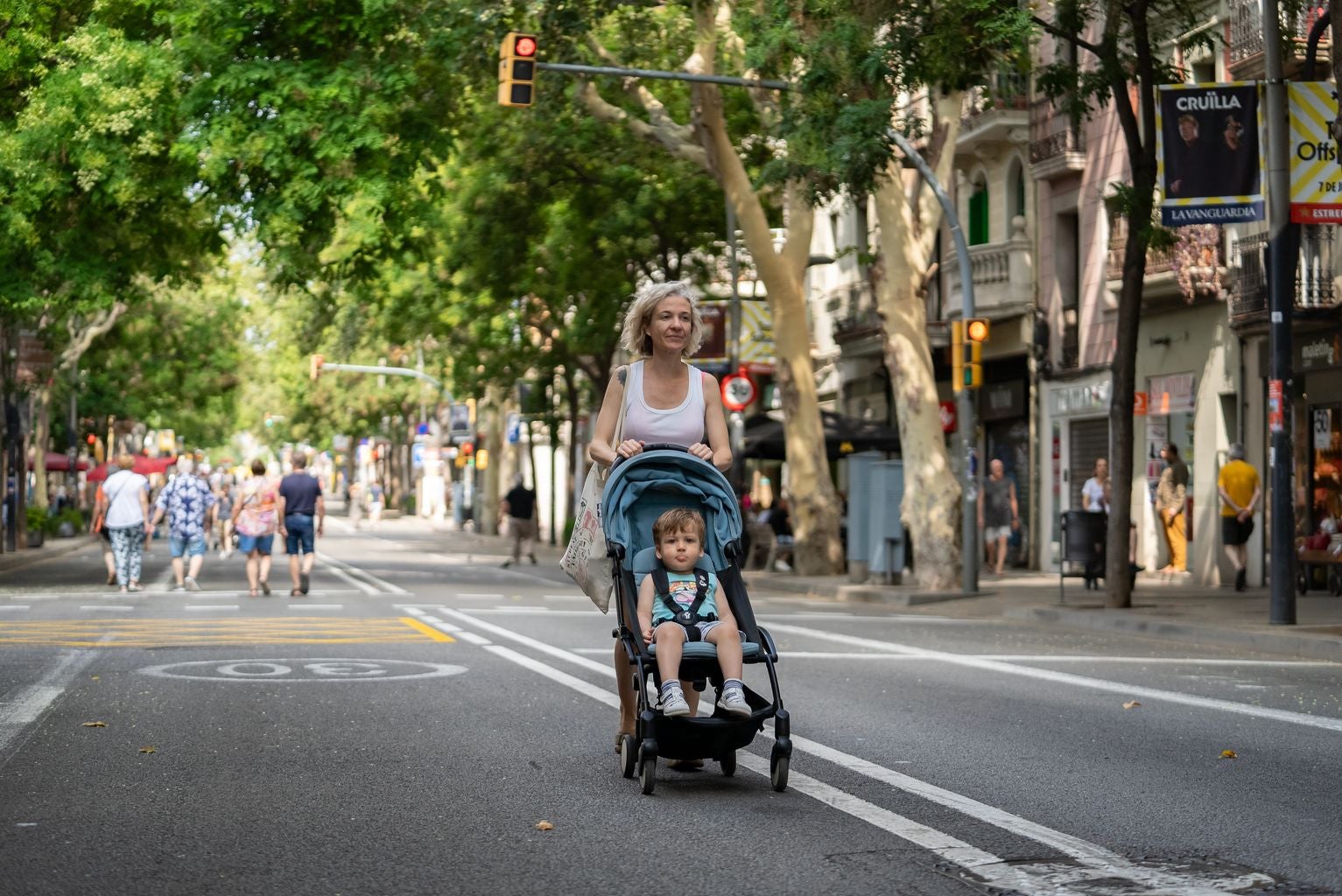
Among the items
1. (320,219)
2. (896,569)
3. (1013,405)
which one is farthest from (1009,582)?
(320,219)

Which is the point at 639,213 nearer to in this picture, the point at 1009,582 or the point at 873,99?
the point at 1009,582

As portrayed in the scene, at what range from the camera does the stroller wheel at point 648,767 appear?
7.76m

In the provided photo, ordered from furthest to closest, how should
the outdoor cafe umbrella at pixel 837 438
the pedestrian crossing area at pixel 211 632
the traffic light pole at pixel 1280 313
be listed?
the outdoor cafe umbrella at pixel 837 438 → the traffic light pole at pixel 1280 313 → the pedestrian crossing area at pixel 211 632

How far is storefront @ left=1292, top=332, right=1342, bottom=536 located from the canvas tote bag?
2018cm

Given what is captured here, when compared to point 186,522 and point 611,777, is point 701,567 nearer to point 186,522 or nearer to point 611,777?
point 611,777

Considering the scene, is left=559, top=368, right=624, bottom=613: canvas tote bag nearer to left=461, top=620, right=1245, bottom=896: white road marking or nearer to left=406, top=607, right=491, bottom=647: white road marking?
left=461, top=620, right=1245, bottom=896: white road marking

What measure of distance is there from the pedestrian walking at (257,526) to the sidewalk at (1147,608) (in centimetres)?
733

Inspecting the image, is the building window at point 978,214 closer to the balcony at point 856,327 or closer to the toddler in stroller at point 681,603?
the balcony at point 856,327

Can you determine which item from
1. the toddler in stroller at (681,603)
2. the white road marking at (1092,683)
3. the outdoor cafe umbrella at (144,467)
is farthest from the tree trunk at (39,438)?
the toddler in stroller at (681,603)

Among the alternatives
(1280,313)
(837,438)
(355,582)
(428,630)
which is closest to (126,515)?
(355,582)

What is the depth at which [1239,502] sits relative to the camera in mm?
26812

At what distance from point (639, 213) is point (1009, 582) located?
10.1 meters

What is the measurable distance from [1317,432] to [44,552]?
1027 inches

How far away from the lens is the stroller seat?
792 centimetres
